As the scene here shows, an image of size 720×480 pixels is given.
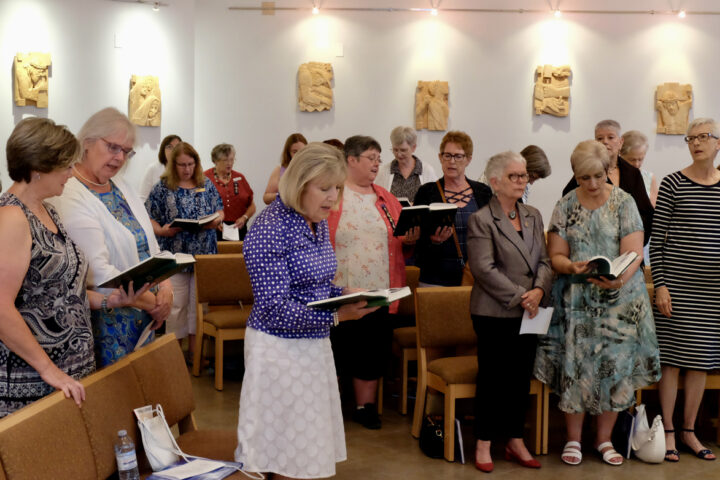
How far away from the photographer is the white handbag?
4254 millimetres

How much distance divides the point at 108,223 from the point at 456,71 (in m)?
6.80

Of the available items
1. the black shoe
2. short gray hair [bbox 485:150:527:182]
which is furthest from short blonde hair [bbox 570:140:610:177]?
the black shoe

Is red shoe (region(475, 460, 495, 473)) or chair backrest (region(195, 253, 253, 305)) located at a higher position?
chair backrest (region(195, 253, 253, 305))

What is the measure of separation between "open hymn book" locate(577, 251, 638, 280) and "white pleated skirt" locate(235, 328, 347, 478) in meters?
1.59

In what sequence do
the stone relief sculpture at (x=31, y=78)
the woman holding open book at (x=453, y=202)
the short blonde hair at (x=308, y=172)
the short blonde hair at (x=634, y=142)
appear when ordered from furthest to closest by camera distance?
the stone relief sculpture at (x=31, y=78) < the short blonde hair at (x=634, y=142) < the woman holding open book at (x=453, y=202) < the short blonde hair at (x=308, y=172)

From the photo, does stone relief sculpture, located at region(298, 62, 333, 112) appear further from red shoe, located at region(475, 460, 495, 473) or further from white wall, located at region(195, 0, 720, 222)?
red shoe, located at region(475, 460, 495, 473)

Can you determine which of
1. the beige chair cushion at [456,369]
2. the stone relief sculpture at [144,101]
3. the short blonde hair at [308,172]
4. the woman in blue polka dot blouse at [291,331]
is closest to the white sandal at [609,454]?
the beige chair cushion at [456,369]

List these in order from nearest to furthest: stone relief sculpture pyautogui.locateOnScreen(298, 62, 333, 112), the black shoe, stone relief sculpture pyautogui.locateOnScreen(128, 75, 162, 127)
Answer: the black shoe < stone relief sculpture pyautogui.locateOnScreen(128, 75, 162, 127) < stone relief sculpture pyautogui.locateOnScreen(298, 62, 333, 112)

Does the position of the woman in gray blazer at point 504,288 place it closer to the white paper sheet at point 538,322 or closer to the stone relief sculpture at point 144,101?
the white paper sheet at point 538,322

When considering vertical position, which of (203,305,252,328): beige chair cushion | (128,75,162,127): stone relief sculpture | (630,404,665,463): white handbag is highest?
(128,75,162,127): stone relief sculpture

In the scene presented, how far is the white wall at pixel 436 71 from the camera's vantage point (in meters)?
9.00

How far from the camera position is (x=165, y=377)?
10.5 feet

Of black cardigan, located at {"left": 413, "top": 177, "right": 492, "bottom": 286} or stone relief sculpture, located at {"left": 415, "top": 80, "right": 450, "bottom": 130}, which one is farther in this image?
stone relief sculpture, located at {"left": 415, "top": 80, "right": 450, "bottom": 130}

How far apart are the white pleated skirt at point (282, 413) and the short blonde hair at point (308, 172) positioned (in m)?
0.52
